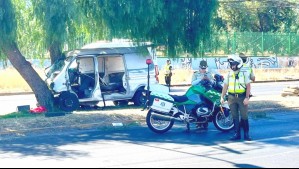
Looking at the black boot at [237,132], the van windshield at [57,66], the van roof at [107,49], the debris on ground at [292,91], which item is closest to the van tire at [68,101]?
the van windshield at [57,66]

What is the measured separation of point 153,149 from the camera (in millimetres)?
10984

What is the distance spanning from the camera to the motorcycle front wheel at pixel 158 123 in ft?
43.1

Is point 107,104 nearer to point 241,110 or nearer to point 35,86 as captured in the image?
point 35,86

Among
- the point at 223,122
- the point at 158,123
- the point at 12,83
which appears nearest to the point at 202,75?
the point at 223,122

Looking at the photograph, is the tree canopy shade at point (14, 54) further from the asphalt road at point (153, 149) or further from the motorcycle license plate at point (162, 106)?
the motorcycle license plate at point (162, 106)

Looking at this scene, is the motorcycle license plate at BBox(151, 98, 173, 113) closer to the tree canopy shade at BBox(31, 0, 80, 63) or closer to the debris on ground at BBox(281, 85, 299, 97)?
the tree canopy shade at BBox(31, 0, 80, 63)

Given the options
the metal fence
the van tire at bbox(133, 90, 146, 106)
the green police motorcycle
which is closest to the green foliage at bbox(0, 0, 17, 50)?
the green police motorcycle

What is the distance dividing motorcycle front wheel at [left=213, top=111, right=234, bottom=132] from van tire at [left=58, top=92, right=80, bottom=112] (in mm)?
5700

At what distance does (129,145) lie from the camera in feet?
38.0

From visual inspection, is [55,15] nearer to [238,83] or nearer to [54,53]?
[54,53]

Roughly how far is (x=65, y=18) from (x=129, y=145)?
526 cm

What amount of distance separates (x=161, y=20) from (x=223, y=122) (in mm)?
4980

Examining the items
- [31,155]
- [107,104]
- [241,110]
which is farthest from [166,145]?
[107,104]

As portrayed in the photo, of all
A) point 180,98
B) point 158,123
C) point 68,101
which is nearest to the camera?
point 158,123
